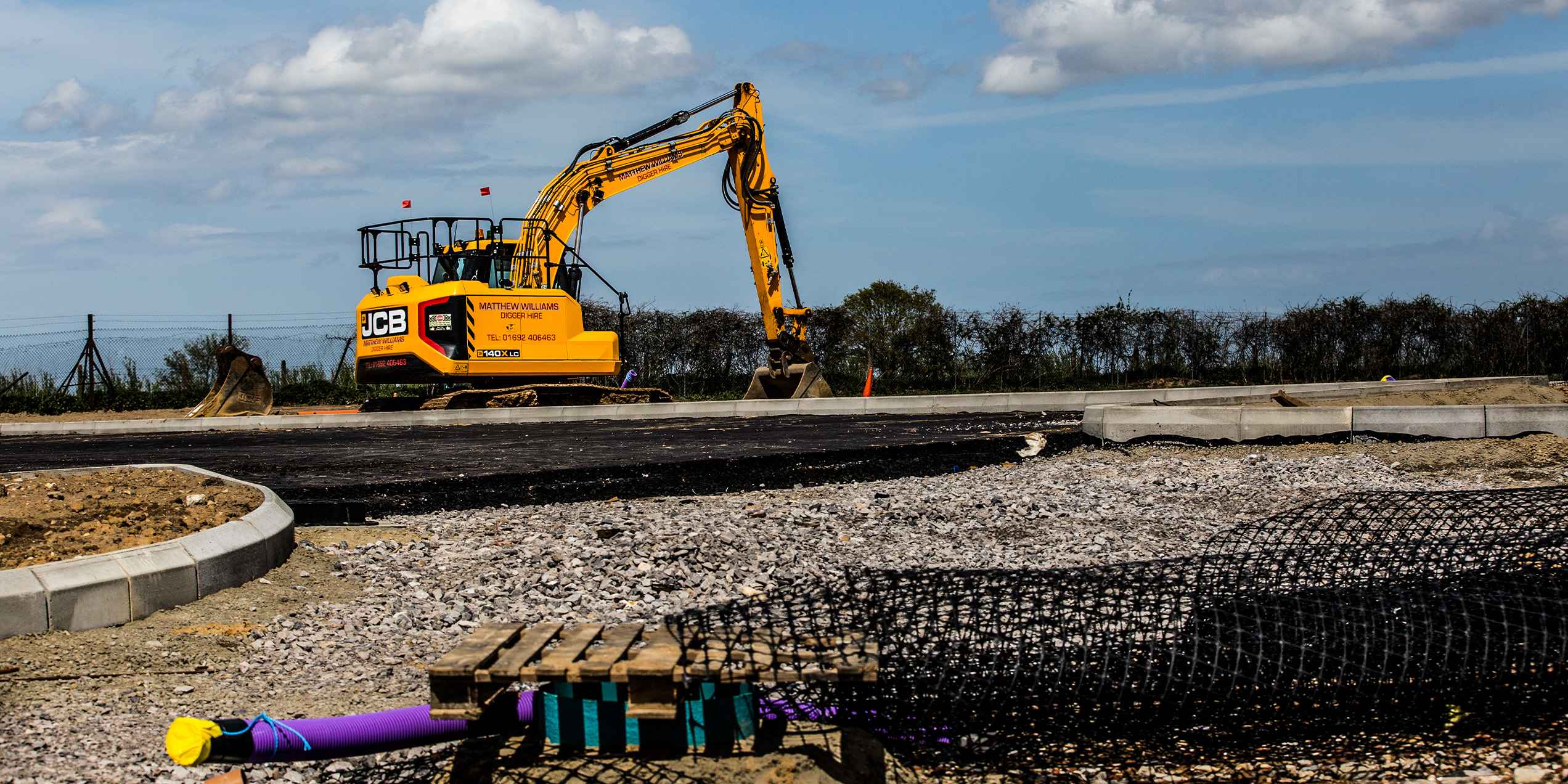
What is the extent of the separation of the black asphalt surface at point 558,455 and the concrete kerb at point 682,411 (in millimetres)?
859

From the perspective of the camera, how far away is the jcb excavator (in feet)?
58.5

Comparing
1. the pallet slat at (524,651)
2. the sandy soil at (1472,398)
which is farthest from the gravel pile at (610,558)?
the sandy soil at (1472,398)

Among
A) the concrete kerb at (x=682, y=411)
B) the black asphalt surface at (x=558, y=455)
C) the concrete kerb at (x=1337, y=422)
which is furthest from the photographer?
the concrete kerb at (x=682, y=411)

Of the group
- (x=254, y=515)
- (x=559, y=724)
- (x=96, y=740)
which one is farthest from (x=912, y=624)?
(x=254, y=515)

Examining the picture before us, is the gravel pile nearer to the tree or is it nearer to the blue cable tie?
the blue cable tie

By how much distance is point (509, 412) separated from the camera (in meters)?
17.4

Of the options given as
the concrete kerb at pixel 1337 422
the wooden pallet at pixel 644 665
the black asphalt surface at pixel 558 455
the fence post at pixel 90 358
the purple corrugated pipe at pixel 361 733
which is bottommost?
the purple corrugated pipe at pixel 361 733

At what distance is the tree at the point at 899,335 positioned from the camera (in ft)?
87.2

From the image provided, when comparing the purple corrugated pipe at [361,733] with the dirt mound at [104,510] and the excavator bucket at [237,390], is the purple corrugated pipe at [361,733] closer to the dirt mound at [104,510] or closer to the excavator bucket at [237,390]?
the dirt mound at [104,510]

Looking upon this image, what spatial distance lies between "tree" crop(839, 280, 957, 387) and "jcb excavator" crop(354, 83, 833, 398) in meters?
6.08

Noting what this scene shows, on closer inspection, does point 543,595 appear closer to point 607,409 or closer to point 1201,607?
point 1201,607

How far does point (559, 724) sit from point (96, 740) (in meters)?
1.68

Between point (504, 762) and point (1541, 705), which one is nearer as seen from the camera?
point (504, 762)

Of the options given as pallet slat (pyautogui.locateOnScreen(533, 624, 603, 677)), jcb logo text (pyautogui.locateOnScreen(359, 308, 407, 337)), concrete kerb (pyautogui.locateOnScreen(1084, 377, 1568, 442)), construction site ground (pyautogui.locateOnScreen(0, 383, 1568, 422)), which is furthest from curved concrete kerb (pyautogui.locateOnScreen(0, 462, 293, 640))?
jcb logo text (pyautogui.locateOnScreen(359, 308, 407, 337))
